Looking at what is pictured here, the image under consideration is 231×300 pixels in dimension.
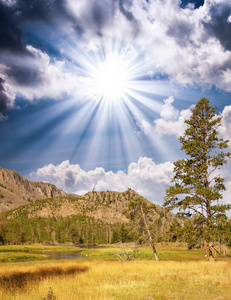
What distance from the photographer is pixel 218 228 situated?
67.1 feet

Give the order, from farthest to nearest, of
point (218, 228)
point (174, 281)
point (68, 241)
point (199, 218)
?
point (68, 241)
point (199, 218)
point (218, 228)
point (174, 281)

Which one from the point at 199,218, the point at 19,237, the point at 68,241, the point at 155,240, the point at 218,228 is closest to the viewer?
the point at 218,228

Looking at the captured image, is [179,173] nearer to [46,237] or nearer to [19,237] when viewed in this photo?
[19,237]

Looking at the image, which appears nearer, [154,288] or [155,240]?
[154,288]

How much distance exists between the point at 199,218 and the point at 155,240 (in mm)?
8649

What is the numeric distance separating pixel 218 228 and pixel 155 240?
1011cm

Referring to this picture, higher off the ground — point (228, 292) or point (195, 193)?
point (195, 193)

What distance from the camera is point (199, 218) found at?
72.2 ft

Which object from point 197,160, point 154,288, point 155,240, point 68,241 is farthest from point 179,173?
point 68,241

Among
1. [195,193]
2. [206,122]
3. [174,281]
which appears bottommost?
[174,281]

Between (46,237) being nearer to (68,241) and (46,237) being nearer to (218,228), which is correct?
(68,241)

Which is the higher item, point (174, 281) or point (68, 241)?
point (174, 281)

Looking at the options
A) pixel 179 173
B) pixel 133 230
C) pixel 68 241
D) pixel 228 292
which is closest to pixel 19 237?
pixel 68 241

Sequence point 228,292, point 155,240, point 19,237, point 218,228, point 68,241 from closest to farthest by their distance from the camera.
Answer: point 228,292 → point 218,228 → point 155,240 → point 19,237 → point 68,241
